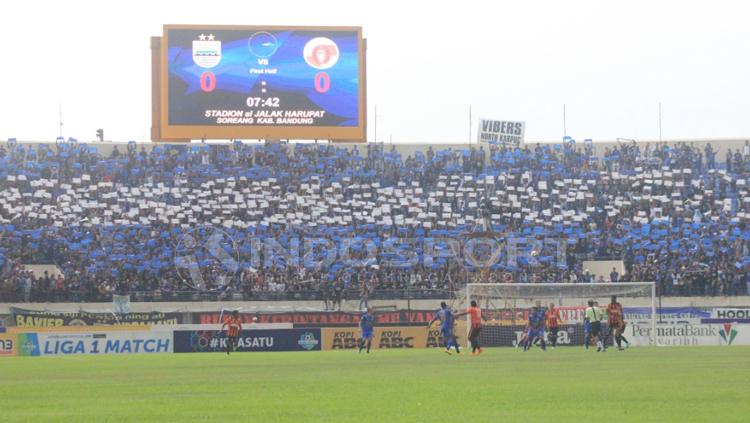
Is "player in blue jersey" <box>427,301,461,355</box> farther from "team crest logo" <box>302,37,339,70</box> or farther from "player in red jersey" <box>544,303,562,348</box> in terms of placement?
"team crest logo" <box>302,37,339,70</box>

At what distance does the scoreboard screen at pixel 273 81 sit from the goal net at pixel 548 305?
20.4 meters

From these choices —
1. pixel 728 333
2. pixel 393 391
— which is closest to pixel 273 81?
pixel 728 333

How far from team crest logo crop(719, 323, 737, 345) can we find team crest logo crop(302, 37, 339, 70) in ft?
92.7

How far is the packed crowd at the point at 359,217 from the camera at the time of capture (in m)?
59.9

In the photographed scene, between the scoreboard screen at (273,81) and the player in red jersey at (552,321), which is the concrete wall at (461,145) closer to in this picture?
the scoreboard screen at (273,81)

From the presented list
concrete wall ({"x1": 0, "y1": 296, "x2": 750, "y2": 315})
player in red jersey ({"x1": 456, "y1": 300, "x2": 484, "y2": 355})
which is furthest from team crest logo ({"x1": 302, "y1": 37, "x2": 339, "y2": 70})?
player in red jersey ({"x1": 456, "y1": 300, "x2": 484, "y2": 355})

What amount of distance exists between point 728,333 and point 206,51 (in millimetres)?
33007

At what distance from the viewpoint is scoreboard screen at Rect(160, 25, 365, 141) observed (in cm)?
6894

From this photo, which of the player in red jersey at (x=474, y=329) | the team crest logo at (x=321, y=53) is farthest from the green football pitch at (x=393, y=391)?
the team crest logo at (x=321, y=53)

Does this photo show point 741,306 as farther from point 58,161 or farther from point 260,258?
point 58,161

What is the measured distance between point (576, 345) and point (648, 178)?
2076 centimetres

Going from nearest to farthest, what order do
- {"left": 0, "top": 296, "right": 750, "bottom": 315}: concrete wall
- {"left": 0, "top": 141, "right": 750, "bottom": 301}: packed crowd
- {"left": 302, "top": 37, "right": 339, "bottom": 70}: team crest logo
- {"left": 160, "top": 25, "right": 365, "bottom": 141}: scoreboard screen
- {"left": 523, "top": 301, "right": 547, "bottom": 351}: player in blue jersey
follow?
{"left": 523, "top": 301, "right": 547, "bottom": 351}: player in blue jersey → {"left": 0, "top": 296, "right": 750, "bottom": 315}: concrete wall → {"left": 0, "top": 141, "right": 750, "bottom": 301}: packed crowd → {"left": 160, "top": 25, "right": 365, "bottom": 141}: scoreboard screen → {"left": 302, "top": 37, "right": 339, "bottom": 70}: team crest logo

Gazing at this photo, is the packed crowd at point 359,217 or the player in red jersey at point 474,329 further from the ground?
the packed crowd at point 359,217

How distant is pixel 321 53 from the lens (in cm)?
6944
